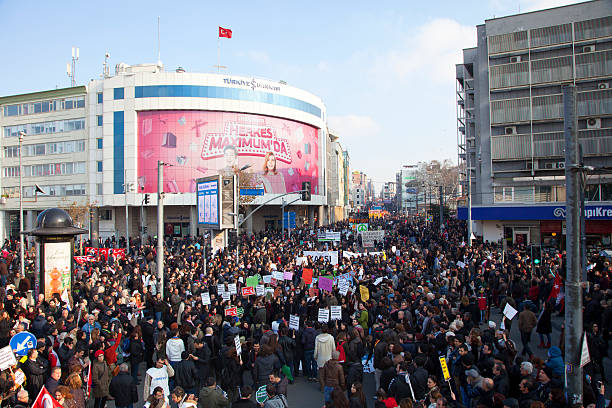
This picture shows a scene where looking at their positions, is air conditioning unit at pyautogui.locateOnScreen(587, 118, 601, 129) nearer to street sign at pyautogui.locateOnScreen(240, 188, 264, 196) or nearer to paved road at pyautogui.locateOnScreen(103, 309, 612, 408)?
Answer: paved road at pyautogui.locateOnScreen(103, 309, 612, 408)

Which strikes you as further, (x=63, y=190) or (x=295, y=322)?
(x=63, y=190)

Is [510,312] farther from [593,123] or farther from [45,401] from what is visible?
[593,123]

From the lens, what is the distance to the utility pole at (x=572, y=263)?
7.13 meters

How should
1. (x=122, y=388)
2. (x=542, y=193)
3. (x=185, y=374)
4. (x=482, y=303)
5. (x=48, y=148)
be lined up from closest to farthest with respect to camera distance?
(x=122, y=388), (x=185, y=374), (x=482, y=303), (x=542, y=193), (x=48, y=148)

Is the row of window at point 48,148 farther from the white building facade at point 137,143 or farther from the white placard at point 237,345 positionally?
the white placard at point 237,345

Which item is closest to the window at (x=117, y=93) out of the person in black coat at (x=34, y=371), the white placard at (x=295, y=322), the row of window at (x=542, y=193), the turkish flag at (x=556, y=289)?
the row of window at (x=542, y=193)

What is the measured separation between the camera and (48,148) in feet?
185

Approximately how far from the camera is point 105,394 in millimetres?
8992

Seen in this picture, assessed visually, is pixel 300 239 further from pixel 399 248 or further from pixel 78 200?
pixel 78 200

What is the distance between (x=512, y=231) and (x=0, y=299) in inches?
1380

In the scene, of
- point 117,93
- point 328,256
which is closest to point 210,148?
point 117,93

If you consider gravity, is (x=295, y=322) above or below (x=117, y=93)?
below

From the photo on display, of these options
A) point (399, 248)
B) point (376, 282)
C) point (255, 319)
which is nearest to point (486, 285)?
point (376, 282)

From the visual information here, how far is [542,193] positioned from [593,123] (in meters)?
6.44
